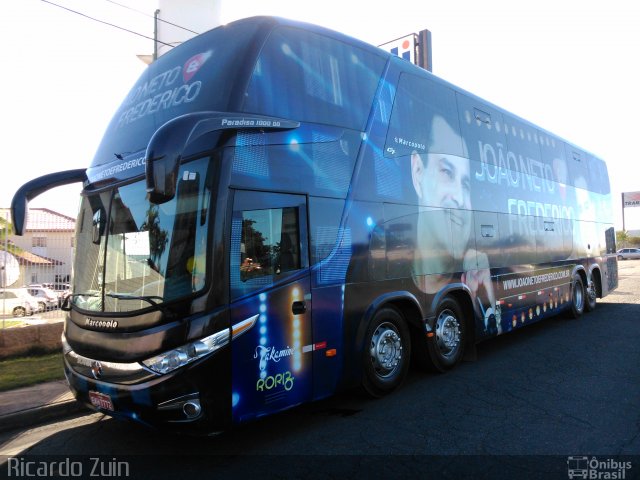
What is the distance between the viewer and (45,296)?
9211mm

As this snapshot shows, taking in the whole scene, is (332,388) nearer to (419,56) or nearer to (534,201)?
(534,201)

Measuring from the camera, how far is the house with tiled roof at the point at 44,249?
932 cm

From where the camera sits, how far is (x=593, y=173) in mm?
12523

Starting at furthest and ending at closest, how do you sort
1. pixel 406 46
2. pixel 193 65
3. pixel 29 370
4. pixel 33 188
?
1. pixel 406 46
2. pixel 29 370
3. pixel 33 188
4. pixel 193 65

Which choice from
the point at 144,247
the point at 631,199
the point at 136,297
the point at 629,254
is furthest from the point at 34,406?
the point at 631,199

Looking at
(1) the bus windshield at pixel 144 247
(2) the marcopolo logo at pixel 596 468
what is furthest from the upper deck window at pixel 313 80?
(2) the marcopolo logo at pixel 596 468

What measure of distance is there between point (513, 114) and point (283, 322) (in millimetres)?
6848

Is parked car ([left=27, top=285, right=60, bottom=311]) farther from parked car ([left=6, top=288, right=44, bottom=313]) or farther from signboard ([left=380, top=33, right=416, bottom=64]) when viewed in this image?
signboard ([left=380, top=33, right=416, bottom=64])

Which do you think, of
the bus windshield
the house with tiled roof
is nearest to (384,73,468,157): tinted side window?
the bus windshield

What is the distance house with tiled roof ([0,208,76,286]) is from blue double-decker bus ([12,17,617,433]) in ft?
15.5

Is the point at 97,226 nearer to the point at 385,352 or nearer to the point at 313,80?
the point at 313,80

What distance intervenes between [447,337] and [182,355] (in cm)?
419

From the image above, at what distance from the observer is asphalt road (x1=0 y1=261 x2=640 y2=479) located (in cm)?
388

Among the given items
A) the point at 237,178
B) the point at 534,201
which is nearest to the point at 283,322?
the point at 237,178
